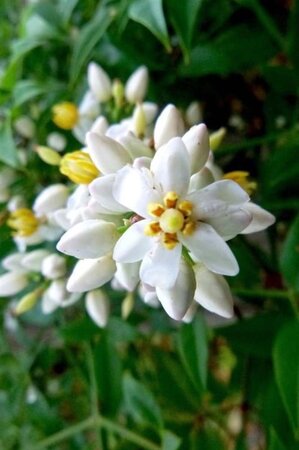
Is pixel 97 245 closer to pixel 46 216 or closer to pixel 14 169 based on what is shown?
pixel 46 216

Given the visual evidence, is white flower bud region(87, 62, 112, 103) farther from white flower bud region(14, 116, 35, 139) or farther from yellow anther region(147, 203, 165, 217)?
yellow anther region(147, 203, 165, 217)

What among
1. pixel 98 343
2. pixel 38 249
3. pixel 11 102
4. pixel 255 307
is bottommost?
pixel 255 307

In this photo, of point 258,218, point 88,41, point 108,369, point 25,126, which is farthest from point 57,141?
point 258,218

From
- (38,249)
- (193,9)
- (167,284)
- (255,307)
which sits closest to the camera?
(167,284)

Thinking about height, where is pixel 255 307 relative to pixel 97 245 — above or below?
below

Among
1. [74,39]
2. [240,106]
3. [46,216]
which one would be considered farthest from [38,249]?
[240,106]

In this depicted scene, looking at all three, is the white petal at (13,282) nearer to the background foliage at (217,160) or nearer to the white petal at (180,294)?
the background foliage at (217,160)

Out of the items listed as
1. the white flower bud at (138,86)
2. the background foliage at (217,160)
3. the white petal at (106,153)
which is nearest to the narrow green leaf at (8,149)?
the background foliage at (217,160)
